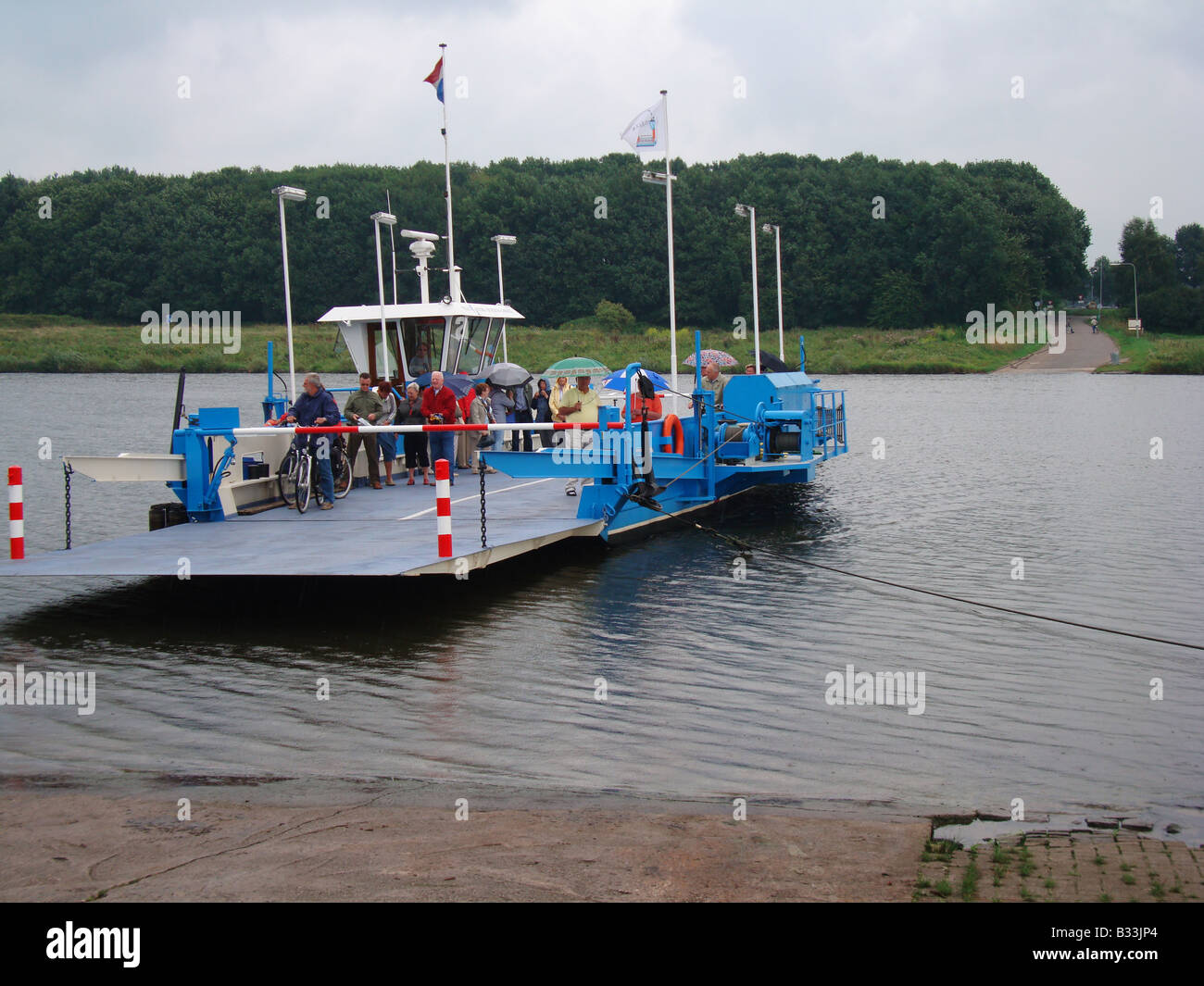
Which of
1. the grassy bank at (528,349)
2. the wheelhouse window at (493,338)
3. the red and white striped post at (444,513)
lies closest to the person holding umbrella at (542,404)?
the wheelhouse window at (493,338)

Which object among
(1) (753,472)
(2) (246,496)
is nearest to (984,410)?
(1) (753,472)

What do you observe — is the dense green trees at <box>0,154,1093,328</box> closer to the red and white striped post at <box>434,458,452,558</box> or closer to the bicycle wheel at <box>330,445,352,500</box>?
the bicycle wheel at <box>330,445,352,500</box>

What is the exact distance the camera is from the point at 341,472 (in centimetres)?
1658

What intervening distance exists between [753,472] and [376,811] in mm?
12142

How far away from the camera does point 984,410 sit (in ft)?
160

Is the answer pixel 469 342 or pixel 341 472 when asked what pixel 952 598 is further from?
pixel 469 342

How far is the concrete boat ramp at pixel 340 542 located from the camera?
35.2ft

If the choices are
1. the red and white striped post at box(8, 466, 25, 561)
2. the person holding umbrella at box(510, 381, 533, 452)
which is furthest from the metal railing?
the red and white striped post at box(8, 466, 25, 561)

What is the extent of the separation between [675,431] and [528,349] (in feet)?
177

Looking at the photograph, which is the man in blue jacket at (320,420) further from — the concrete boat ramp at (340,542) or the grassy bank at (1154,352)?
the grassy bank at (1154,352)

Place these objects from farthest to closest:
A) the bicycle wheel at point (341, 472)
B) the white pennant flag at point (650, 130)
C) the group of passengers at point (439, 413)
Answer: the white pennant flag at point (650, 130) < the bicycle wheel at point (341, 472) < the group of passengers at point (439, 413)

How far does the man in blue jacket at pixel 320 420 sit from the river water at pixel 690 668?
1890mm
